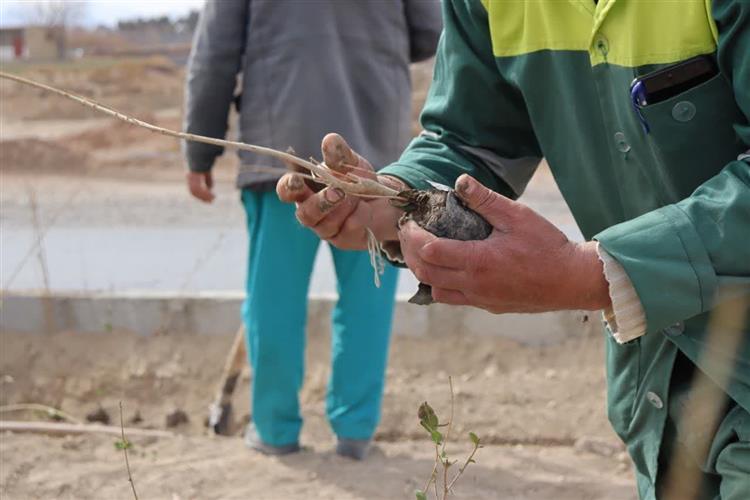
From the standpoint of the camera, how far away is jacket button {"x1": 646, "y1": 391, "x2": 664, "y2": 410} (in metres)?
2.06

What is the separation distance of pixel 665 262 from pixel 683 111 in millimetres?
317

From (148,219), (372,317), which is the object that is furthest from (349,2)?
(148,219)

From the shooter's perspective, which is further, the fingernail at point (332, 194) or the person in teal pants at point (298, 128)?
the person in teal pants at point (298, 128)

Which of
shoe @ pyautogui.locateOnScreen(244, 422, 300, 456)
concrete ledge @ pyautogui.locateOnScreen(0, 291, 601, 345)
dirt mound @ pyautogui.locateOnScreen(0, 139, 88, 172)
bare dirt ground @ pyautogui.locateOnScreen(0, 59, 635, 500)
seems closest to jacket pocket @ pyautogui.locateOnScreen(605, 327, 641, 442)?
bare dirt ground @ pyautogui.locateOnScreen(0, 59, 635, 500)

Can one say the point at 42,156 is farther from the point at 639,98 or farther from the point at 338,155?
the point at 639,98

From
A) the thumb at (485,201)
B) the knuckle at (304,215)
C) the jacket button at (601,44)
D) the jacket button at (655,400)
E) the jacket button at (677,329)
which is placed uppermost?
the jacket button at (601,44)

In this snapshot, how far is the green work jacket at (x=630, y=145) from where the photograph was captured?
1.67 meters

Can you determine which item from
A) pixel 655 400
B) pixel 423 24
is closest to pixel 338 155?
pixel 655 400

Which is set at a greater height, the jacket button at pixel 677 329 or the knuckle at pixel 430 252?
the knuckle at pixel 430 252

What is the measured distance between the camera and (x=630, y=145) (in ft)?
6.39

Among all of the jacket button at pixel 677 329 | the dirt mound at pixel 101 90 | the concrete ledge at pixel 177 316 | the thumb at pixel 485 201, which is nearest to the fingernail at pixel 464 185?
the thumb at pixel 485 201

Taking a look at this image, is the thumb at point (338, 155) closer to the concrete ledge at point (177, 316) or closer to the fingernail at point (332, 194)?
the fingernail at point (332, 194)

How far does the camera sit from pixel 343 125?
3959mm

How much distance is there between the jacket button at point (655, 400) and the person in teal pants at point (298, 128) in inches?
80.9
